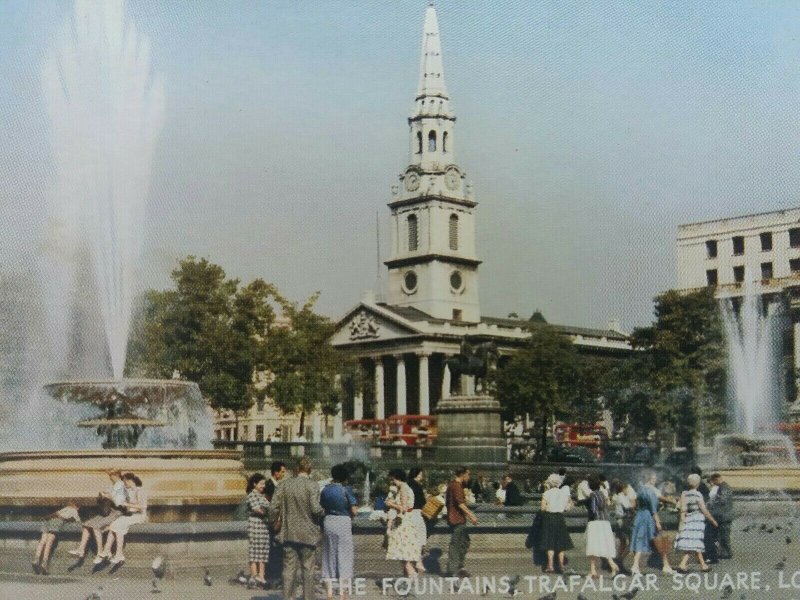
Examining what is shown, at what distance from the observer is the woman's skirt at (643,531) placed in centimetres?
1939

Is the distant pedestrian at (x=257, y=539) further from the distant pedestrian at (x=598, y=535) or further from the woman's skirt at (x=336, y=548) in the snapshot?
the distant pedestrian at (x=598, y=535)

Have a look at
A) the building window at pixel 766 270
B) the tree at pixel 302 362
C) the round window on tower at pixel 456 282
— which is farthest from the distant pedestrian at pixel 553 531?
the round window on tower at pixel 456 282

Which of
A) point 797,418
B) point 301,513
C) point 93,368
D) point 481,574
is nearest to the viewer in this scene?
point 301,513

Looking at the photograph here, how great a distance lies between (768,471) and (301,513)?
16.7m

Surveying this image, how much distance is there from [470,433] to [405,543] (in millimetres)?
20124

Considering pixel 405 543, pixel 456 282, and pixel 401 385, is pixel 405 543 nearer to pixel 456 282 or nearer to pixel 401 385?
pixel 401 385

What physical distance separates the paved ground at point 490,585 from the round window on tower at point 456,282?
95037mm

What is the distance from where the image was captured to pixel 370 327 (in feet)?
358

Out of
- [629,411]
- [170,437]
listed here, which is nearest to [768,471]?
[170,437]

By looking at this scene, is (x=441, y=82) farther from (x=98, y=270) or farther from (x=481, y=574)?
(x=481, y=574)

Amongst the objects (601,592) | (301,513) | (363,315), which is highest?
(363,315)

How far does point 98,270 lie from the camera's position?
2556 cm

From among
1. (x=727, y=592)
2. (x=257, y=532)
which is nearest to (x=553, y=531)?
(x=727, y=592)

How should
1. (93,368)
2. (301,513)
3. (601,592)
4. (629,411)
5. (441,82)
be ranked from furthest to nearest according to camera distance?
(441,82) < (629,411) < (93,368) < (601,592) < (301,513)
